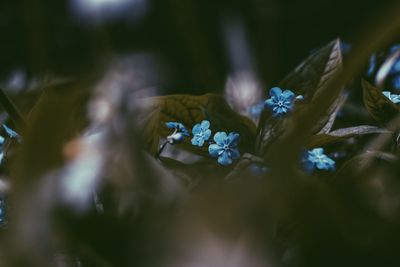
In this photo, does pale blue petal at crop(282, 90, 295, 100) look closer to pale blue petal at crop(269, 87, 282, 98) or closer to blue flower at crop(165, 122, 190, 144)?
pale blue petal at crop(269, 87, 282, 98)

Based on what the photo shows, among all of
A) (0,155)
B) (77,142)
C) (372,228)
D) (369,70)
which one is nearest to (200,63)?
(369,70)

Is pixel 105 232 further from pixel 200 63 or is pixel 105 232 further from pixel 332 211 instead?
pixel 200 63

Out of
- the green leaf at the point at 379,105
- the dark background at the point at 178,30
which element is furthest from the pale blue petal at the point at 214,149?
the dark background at the point at 178,30

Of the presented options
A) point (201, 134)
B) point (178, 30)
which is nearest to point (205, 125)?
point (201, 134)

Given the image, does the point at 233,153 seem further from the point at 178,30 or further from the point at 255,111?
the point at 178,30

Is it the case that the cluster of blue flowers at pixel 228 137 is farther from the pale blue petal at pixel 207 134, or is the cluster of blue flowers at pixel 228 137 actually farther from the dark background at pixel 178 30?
the dark background at pixel 178 30
